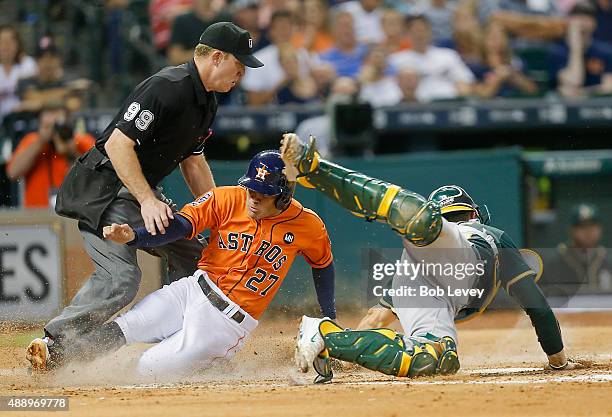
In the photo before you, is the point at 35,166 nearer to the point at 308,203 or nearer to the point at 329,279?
the point at 308,203

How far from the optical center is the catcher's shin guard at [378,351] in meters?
5.68

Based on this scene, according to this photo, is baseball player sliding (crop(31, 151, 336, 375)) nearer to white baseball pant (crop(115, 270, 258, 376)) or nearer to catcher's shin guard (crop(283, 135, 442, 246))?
white baseball pant (crop(115, 270, 258, 376))

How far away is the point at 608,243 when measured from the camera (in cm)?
1071

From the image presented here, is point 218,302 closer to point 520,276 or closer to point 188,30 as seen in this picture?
point 520,276

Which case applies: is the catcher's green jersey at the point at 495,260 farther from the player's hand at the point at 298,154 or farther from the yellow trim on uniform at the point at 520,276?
the player's hand at the point at 298,154

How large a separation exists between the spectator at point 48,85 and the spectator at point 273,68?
5.61ft

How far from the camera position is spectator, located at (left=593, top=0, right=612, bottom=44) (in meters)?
13.3

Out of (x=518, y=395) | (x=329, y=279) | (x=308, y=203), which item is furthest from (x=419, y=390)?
(x=308, y=203)

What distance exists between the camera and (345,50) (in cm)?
1230

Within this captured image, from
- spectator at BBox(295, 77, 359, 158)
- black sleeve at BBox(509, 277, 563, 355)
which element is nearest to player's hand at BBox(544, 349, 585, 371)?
black sleeve at BBox(509, 277, 563, 355)

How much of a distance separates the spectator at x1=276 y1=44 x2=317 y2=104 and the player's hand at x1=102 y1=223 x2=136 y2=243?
5802 millimetres

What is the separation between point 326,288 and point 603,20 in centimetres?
814

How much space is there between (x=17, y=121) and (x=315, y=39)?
3.51 m

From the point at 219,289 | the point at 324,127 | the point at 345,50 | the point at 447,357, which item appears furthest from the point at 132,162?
the point at 345,50
